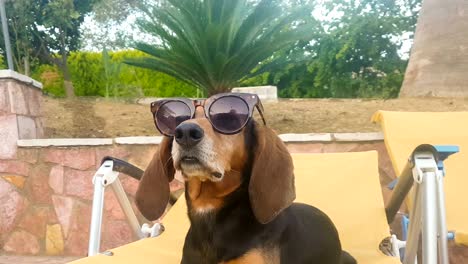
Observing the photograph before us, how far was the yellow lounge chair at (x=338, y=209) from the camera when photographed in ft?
7.71

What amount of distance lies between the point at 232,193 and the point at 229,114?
0.92ft

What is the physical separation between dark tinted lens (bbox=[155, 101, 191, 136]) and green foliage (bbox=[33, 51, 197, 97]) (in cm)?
575

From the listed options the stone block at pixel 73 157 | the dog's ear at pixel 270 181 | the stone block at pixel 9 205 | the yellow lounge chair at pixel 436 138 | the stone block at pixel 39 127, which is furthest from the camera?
the stone block at pixel 39 127

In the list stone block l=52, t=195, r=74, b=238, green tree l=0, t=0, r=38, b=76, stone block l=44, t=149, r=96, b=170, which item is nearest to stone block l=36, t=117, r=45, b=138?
stone block l=44, t=149, r=96, b=170

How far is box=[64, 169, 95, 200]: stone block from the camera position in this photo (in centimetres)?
447

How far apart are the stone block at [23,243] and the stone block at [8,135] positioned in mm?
713

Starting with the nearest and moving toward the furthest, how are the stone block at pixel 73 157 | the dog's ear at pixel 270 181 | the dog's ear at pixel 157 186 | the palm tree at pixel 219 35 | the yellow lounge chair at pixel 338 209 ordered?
the dog's ear at pixel 270 181 < the dog's ear at pixel 157 186 < the yellow lounge chair at pixel 338 209 < the stone block at pixel 73 157 < the palm tree at pixel 219 35

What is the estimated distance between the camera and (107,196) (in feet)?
14.5

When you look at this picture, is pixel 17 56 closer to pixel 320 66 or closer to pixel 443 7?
pixel 320 66

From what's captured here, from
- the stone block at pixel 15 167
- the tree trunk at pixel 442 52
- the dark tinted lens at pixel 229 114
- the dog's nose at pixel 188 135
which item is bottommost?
the stone block at pixel 15 167

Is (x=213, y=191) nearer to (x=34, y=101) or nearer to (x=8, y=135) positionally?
(x=8, y=135)

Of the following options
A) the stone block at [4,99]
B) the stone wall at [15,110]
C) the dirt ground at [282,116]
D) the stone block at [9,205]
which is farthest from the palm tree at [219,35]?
the stone block at [9,205]

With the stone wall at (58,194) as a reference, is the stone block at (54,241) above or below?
below

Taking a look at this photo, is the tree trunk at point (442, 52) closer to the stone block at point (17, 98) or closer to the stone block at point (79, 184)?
the stone block at point (79, 184)
